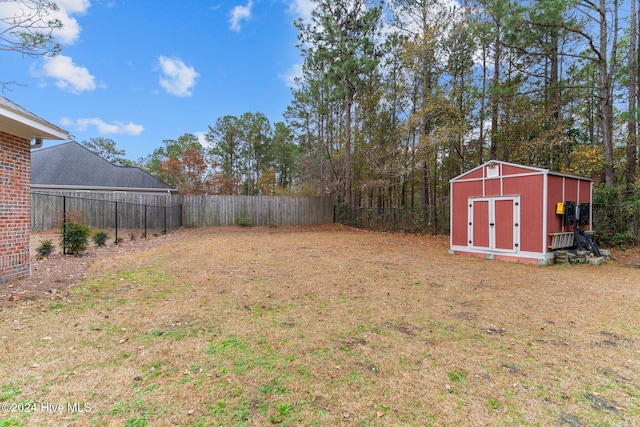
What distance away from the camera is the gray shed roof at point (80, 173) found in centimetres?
1538

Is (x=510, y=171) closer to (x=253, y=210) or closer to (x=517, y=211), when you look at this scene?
(x=517, y=211)

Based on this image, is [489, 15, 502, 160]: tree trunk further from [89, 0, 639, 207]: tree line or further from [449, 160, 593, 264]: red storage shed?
[449, 160, 593, 264]: red storage shed

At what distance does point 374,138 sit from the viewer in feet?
54.9

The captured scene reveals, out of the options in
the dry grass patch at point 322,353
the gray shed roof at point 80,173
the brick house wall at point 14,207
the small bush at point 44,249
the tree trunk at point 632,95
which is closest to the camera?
the dry grass patch at point 322,353

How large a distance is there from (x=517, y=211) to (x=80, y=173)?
20667mm

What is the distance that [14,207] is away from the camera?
448cm

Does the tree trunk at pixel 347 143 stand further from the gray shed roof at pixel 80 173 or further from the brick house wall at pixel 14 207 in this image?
the brick house wall at pixel 14 207

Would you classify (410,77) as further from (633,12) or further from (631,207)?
(631,207)

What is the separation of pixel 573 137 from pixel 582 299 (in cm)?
1217

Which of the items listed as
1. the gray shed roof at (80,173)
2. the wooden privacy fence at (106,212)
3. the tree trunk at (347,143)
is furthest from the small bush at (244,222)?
the tree trunk at (347,143)

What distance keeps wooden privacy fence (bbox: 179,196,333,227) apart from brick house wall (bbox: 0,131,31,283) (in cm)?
1086

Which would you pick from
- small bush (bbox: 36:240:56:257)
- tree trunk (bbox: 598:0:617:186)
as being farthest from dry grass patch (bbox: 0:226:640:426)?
tree trunk (bbox: 598:0:617:186)

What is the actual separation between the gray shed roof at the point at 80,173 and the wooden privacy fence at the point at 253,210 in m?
3.30

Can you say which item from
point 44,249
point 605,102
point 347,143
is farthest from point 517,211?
point 44,249
